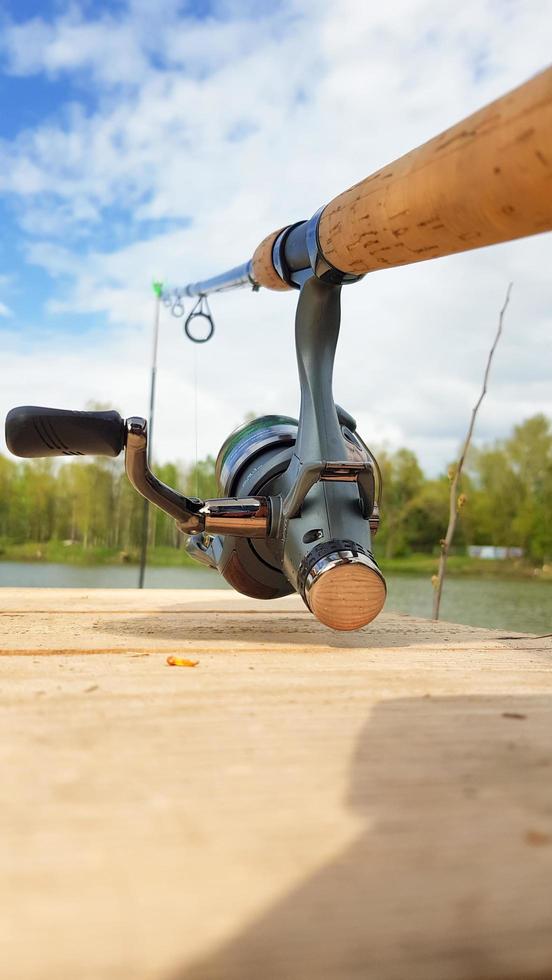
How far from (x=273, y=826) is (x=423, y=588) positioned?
331 inches

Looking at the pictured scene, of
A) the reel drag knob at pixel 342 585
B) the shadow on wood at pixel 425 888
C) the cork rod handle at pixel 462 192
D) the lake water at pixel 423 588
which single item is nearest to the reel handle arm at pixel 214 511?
the reel drag knob at pixel 342 585

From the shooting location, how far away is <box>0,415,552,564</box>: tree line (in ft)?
31.3

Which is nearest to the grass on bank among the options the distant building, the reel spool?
the distant building

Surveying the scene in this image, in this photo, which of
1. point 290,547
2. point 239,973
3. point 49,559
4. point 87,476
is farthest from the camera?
point 87,476

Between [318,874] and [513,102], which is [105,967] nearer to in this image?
[318,874]

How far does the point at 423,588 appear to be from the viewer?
863 cm

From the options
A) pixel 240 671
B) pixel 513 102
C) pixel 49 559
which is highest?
pixel 513 102

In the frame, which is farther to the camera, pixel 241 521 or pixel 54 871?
pixel 241 521

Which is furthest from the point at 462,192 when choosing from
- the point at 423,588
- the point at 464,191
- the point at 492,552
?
the point at 492,552

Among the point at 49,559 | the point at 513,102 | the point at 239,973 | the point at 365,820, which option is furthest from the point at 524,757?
the point at 49,559

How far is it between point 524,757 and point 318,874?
216 millimetres

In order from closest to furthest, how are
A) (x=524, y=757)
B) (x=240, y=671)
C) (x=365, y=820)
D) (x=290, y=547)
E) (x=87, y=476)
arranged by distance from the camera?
(x=365, y=820) → (x=524, y=757) → (x=240, y=671) → (x=290, y=547) → (x=87, y=476)

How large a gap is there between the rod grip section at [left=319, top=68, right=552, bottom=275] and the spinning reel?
0.23m

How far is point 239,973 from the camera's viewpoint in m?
0.30
